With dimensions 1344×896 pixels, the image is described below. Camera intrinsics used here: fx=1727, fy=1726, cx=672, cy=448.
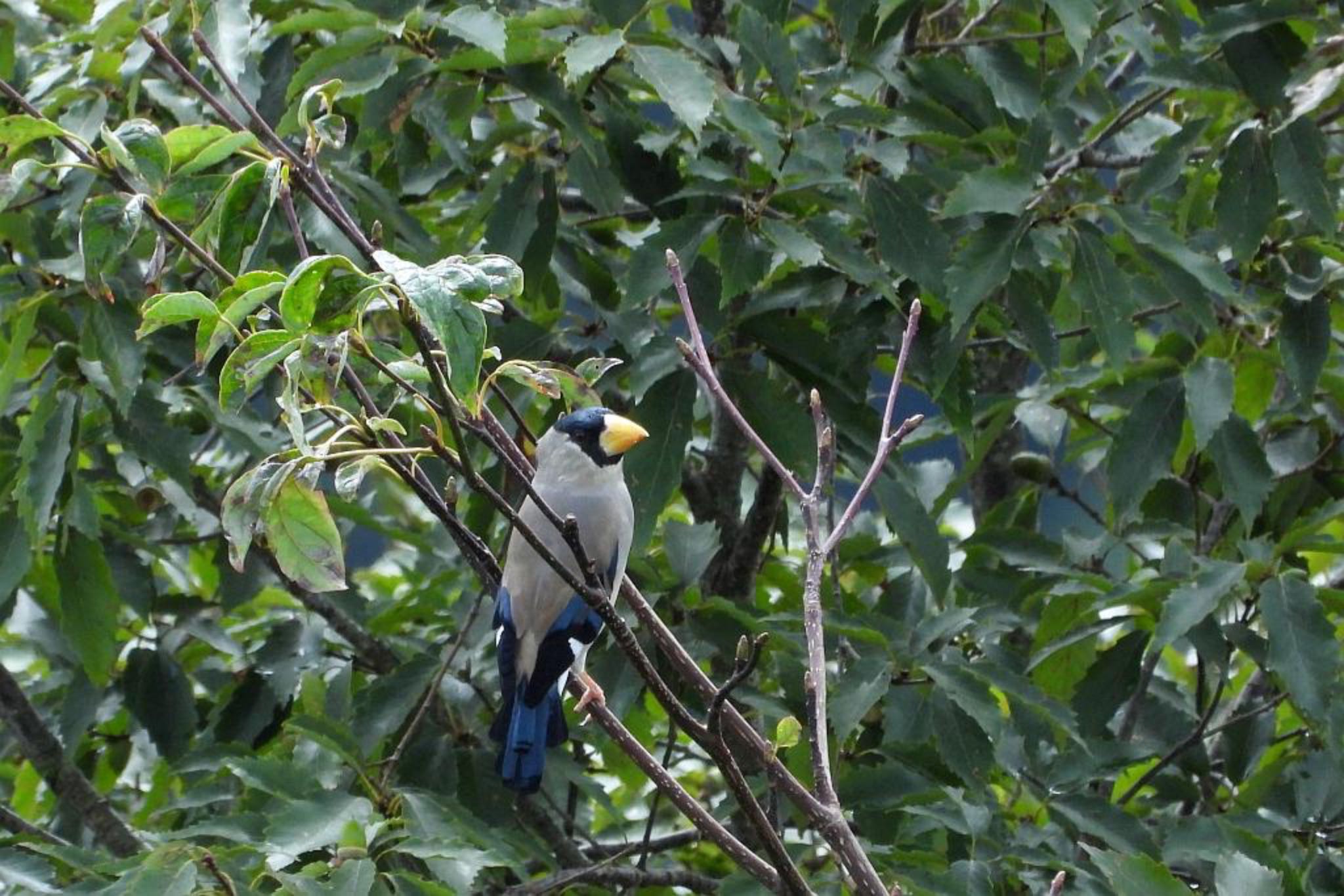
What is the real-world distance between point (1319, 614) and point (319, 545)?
184cm

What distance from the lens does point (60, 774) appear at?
134 inches

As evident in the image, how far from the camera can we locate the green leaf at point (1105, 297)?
310 cm

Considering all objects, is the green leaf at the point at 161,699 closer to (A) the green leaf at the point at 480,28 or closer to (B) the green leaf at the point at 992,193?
(A) the green leaf at the point at 480,28

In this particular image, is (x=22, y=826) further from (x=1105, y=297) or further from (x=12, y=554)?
(x=1105, y=297)

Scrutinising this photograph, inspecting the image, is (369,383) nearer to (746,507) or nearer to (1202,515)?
(746,507)

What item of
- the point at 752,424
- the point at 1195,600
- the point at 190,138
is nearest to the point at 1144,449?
the point at 1195,600

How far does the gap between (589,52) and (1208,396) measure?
1267mm

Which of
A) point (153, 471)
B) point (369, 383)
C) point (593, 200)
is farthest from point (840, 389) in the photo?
point (153, 471)

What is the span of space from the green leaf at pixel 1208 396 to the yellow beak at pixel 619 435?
991mm

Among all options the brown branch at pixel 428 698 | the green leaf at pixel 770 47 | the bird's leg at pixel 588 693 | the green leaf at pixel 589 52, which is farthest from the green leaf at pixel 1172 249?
the brown branch at pixel 428 698

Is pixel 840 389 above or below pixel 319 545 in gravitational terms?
below

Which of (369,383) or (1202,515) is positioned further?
(1202,515)

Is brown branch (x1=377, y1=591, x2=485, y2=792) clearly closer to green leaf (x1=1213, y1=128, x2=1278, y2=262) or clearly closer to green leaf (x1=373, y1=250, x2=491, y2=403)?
green leaf (x1=373, y1=250, x2=491, y2=403)

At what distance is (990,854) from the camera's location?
2.73 m
